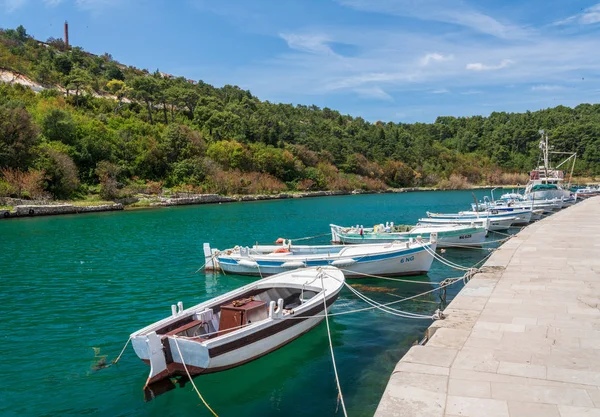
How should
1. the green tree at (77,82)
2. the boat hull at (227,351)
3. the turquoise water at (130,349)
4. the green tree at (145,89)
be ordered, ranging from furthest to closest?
the green tree at (145,89)
the green tree at (77,82)
the boat hull at (227,351)
the turquoise water at (130,349)

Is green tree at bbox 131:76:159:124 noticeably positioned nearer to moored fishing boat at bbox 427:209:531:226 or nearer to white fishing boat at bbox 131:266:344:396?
moored fishing boat at bbox 427:209:531:226

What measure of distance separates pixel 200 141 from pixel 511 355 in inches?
3341

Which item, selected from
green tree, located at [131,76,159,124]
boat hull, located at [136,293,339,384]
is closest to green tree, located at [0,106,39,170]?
green tree, located at [131,76,159,124]

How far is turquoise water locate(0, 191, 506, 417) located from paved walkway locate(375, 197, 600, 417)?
6.56 ft

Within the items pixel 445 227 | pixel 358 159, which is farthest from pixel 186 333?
pixel 358 159

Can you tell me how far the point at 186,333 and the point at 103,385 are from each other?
2.13 m

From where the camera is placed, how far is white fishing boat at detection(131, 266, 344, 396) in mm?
9070

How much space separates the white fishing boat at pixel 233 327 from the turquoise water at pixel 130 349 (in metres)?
0.56

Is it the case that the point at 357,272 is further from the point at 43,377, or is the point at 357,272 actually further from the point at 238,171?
the point at 238,171

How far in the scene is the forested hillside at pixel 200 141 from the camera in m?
63.7

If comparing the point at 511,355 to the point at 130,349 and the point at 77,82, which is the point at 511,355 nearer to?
the point at 130,349

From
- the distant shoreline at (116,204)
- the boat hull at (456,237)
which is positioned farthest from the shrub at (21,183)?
the boat hull at (456,237)

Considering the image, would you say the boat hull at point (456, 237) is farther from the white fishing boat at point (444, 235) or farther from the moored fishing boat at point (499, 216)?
the moored fishing boat at point (499, 216)

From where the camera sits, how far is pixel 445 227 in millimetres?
27391
